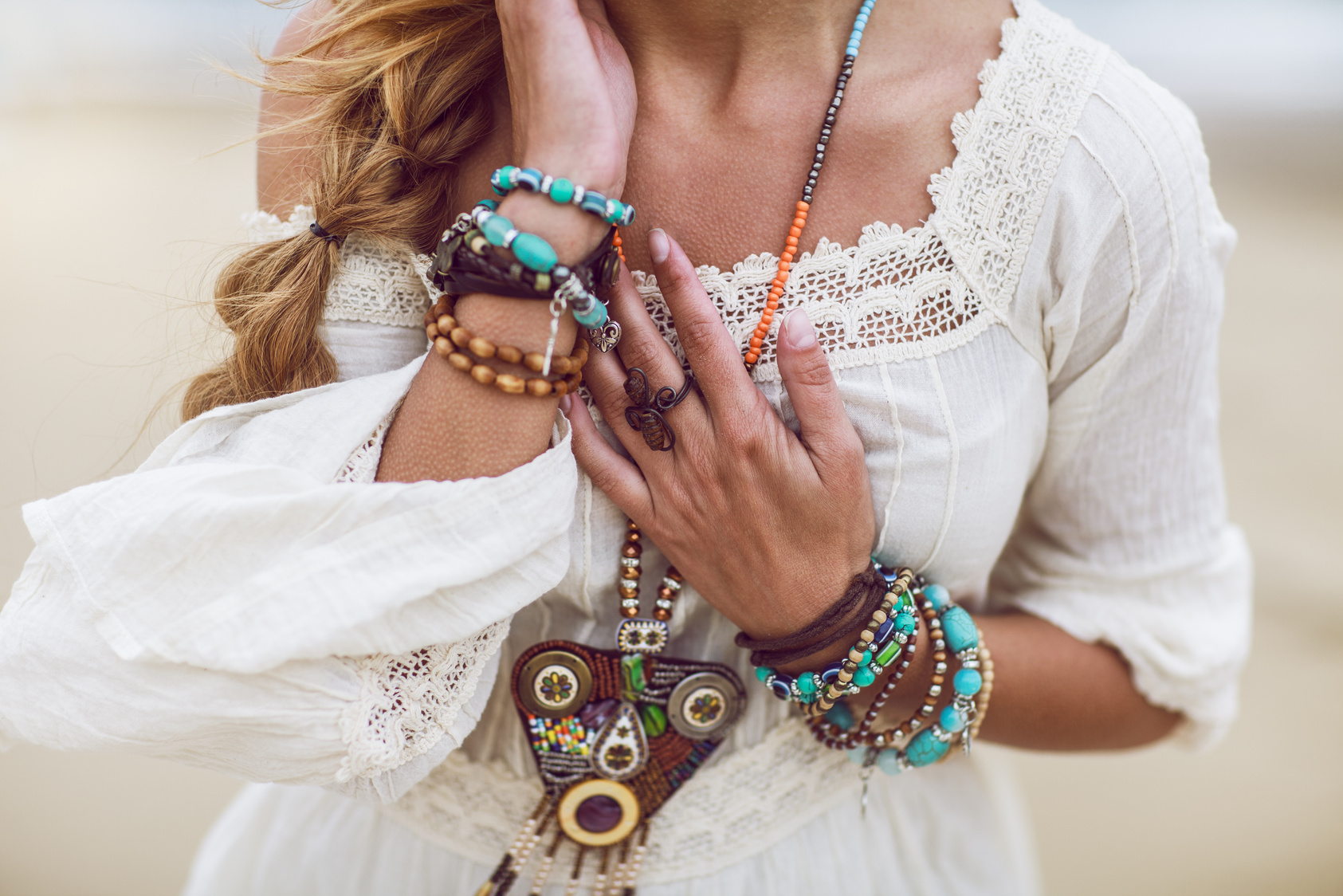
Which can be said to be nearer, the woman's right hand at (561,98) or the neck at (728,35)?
the woman's right hand at (561,98)

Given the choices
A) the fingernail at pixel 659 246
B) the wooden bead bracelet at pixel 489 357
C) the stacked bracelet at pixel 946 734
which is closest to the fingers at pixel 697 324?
the fingernail at pixel 659 246

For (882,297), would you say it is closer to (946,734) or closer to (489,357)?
(489,357)

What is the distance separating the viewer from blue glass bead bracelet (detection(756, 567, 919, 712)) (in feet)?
2.68

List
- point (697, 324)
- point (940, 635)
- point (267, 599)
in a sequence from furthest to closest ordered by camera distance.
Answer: point (940, 635) < point (697, 324) < point (267, 599)

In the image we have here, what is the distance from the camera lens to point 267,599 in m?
0.64

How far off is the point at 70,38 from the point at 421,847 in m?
6.92

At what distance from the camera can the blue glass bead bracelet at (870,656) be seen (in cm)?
82

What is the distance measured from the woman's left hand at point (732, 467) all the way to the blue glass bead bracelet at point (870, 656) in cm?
5

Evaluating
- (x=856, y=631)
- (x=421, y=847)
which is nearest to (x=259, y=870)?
(x=421, y=847)

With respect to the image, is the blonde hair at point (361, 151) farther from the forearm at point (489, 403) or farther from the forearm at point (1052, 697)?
the forearm at point (1052, 697)

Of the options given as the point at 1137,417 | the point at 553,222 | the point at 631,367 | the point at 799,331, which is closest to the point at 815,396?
the point at 799,331

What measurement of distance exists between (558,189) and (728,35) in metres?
0.30

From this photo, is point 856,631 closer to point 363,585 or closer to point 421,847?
point 363,585

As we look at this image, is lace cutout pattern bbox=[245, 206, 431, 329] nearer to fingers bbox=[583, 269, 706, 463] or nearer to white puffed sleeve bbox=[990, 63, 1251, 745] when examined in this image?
fingers bbox=[583, 269, 706, 463]
